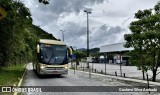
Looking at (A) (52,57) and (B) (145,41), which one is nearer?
(B) (145,41)

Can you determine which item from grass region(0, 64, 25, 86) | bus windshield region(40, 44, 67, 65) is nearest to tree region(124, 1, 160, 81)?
bus windshield region(40, 44, 67, 65)

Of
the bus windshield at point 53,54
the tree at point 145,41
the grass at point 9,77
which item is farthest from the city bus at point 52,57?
the tree at point 145,41

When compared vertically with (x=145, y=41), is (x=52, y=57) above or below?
below

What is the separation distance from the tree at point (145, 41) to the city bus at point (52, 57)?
18.8 feet

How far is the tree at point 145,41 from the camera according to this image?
24.7 meters

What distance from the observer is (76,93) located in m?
15.9

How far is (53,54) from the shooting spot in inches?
1115

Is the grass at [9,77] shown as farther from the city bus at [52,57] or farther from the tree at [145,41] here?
the tree at [145,41]

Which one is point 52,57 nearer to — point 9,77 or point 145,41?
point 9,77

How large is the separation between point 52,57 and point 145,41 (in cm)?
Answer: 809

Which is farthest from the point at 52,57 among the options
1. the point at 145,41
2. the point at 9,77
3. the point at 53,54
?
the point at 145,41

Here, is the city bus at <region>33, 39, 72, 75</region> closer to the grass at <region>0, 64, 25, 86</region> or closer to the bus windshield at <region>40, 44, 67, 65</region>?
the bus windshield at <region>40, 44, 67, 65</region>

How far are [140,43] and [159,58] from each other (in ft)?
6.20

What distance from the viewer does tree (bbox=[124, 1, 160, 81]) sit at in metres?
24.7
